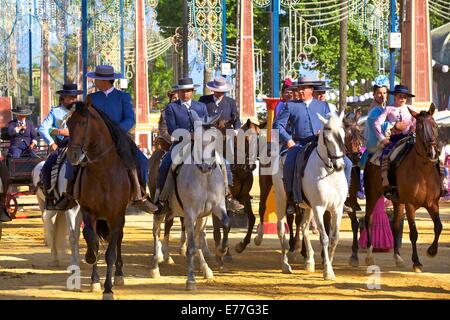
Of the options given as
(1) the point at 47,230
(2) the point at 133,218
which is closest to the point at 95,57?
(2) the point at 133,218

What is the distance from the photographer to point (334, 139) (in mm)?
15547

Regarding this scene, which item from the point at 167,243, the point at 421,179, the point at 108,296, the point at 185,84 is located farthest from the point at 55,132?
the point at 421,179

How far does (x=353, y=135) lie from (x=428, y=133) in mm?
2003

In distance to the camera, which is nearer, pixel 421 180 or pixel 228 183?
pixel 228 183

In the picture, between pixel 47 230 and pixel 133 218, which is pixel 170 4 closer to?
pixel 133 218

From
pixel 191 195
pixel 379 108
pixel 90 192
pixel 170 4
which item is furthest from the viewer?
pixel 170 4

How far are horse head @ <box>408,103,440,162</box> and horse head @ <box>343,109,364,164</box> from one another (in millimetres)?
1697

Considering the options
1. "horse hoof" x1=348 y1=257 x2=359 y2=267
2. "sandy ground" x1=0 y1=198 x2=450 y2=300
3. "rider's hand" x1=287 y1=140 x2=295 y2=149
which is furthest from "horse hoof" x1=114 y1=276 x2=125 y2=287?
"horse hoof" x1=348 y1=257 x2=359 y2=267

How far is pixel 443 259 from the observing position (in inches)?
717

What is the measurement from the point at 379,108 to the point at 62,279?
5.72m

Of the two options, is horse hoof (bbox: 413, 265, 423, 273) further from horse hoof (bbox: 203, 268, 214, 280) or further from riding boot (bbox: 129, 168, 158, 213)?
riding boot (bbox: 129, 168, 158, 213)

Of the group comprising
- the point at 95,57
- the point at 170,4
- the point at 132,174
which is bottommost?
the point at 132,174

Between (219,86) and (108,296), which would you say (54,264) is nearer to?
(219,86)

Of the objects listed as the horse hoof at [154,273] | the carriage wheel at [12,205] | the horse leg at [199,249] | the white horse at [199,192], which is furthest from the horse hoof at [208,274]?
the carriage wheel at [12,205]
